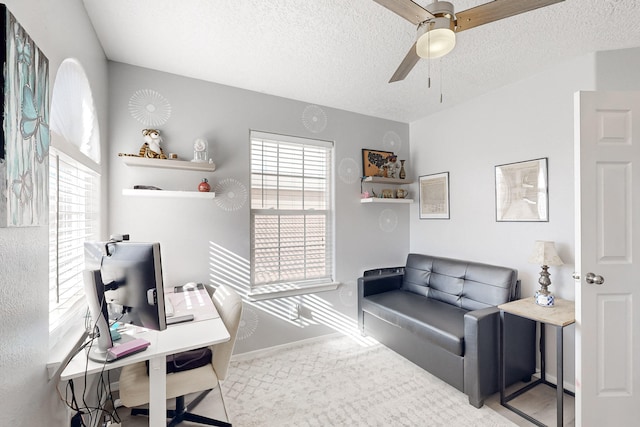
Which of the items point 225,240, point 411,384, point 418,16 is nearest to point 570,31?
point 418,16

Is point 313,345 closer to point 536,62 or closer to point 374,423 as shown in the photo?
point 374,423

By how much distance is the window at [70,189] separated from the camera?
1.41 m

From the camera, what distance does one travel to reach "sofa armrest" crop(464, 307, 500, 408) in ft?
6.68

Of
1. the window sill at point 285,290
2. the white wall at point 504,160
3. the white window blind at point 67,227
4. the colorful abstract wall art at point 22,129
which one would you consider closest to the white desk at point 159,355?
the white window blind at point 67,227

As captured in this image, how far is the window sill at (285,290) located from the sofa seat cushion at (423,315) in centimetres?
47

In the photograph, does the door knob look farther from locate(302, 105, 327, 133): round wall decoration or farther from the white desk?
locate(302, 105, 327, 133): round wall decoration

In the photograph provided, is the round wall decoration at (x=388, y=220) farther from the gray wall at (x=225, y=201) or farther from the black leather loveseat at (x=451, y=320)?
the black leather loveseat at (x=451, y=320)

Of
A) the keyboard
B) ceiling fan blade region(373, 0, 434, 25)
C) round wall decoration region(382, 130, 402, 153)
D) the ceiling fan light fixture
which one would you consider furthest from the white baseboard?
ceiling fan blade region(373, 0, 434, 25)

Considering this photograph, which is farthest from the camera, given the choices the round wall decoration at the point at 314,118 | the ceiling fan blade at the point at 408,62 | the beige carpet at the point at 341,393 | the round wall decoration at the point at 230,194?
the round wall decoration at the point at 314,118

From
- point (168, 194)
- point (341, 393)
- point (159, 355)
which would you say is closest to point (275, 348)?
point (341, 393)

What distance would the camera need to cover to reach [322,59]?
7.45ft

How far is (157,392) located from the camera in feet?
4.57

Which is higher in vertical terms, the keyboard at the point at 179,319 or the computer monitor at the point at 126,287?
the computer monitor at the point at 126,287

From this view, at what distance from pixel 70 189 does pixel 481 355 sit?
2975 millimetres
